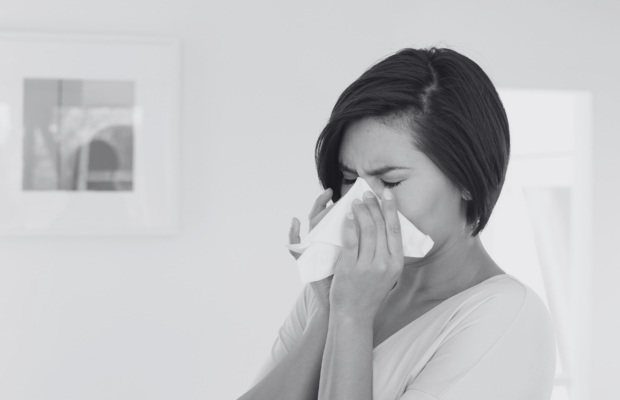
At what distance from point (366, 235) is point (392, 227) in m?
0.04

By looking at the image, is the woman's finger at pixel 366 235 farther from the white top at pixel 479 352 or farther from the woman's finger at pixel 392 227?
the white top at pixel 479 352

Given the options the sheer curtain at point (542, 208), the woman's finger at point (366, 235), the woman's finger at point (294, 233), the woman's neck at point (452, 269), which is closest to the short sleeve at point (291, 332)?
the woman's finger at point (294, 233)

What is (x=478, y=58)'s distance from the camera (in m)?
2.53

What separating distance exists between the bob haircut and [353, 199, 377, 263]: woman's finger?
0.15 meters

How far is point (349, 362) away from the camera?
97 centimetres

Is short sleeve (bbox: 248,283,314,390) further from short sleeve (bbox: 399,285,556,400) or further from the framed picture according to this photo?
the framed picture

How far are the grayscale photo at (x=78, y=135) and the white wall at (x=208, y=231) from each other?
0.20 meters

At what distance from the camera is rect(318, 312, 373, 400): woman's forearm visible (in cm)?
96

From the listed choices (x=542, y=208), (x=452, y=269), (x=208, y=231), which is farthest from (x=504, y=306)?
(x=542, y=208)

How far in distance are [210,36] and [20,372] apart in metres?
1.41

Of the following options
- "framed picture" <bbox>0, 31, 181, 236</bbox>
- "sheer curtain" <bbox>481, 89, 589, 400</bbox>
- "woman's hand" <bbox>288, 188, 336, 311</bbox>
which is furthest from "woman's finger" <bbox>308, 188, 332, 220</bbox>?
"sheer curtain" <bbox>481, 89, 589, 400</bbox>

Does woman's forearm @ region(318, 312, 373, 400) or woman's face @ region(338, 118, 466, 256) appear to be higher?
woman's face @ region(338, 118, 466, 256)

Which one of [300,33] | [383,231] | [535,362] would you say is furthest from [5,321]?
[535,362]

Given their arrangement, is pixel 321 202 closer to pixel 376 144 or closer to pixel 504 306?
pixel 376 144
